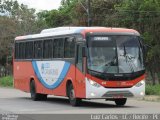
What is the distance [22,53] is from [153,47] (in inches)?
599

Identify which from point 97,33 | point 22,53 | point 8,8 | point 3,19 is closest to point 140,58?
point 97,33

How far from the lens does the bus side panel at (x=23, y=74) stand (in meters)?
28.2

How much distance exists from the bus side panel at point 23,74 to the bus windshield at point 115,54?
705 centimetres

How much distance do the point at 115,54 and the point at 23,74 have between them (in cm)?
895

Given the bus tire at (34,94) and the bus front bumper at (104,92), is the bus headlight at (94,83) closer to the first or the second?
the bus front bumper at (104,92)

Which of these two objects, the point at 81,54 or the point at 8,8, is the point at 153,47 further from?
the point at 8,8

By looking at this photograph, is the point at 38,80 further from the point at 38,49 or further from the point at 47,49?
the point at 47,49

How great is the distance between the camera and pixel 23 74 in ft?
95.7

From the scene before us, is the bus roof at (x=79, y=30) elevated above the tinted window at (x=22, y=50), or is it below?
above

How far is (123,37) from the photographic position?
22.0 meters

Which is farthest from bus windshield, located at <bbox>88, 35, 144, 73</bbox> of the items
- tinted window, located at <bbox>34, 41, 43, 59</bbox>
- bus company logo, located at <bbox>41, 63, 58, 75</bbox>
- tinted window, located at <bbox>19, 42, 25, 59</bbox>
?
tinted window, located at <bbox>19, 42, 25, 59</bbox>

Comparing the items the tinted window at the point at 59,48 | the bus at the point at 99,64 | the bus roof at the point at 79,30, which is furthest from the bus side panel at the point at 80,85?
the tinted window at the point at 59,48

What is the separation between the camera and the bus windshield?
69.7 ft

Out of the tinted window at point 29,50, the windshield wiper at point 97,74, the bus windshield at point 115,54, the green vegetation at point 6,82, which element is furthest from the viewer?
the green vegetation at point 6,82
